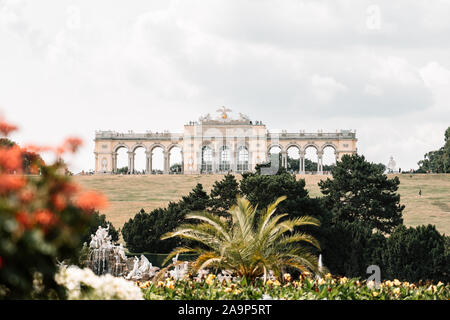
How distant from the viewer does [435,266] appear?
34250mm

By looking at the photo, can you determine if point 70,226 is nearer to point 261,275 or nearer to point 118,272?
point 261,275

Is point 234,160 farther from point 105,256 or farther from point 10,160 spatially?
point 10,160

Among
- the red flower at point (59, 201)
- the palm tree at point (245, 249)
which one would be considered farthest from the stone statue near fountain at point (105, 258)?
the red flower at point (59, 201)

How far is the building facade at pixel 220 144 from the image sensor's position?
10006 cm

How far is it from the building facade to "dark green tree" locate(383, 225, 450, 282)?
206 ft

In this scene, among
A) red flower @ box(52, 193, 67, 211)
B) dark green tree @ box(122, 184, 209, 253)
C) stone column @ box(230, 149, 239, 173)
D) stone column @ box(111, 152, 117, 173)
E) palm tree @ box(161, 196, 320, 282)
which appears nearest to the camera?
red flower @ box(52, 193, 67, 211)

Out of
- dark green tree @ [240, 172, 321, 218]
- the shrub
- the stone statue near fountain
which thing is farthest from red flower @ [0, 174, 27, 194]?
dark green tree @ [240, 172, 321, 218]

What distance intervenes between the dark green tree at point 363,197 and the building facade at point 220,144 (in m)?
47.6

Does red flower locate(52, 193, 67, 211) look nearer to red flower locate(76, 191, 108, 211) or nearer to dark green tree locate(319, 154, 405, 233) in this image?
red flower locate(76, 191, 108, 211)

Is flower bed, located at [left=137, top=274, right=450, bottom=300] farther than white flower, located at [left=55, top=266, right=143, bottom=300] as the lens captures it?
Yes

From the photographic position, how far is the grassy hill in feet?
190

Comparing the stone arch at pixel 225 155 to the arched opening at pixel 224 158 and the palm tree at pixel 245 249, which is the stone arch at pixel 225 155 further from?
the palm tree at pixel 245 249
